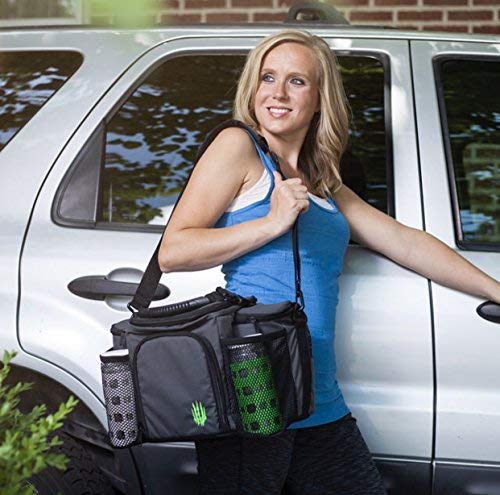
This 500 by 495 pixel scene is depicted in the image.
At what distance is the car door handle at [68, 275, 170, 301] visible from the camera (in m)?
3.03

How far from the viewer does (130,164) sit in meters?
3.22

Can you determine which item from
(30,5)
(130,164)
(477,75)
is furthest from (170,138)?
(30,5)

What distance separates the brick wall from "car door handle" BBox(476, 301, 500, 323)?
3686 millimetres

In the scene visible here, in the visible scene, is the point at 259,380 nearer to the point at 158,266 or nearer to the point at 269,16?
the point at 158,266

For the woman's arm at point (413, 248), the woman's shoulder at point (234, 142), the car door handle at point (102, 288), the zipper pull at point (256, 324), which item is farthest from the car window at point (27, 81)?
the zipper pull at point (256, 324)

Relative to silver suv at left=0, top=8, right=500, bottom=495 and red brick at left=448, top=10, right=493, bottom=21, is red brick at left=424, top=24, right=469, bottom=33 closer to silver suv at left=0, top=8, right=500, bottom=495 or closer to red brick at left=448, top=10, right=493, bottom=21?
red brick at left=448, top=10, right=493, bottom=21

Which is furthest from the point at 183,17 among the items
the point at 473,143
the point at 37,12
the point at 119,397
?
the point at 119,397

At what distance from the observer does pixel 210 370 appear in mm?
2502

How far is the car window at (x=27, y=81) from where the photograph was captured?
10.8 ft

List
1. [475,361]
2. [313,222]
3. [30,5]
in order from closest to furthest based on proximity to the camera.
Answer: [313,222], [475,361], [30,5]

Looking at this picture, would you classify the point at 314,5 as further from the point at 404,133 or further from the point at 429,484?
the point at 429,484

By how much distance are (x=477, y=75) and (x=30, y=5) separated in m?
4.36

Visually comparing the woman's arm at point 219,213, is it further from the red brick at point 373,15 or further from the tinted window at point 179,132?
the red brick at point 373,15

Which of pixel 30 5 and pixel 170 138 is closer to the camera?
pixel 170 138
